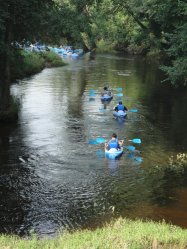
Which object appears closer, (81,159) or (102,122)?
(81,159)

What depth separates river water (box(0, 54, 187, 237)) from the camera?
46.7 feet

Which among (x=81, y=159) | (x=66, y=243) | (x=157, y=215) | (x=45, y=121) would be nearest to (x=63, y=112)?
(x=45, y=121)

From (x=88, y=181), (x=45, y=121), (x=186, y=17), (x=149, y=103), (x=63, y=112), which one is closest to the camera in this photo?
(x=88, y=181)

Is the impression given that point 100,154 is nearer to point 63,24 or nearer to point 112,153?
point 112,153

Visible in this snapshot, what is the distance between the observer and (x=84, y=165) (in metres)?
18.9

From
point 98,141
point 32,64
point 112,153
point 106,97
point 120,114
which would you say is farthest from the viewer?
point 32,64

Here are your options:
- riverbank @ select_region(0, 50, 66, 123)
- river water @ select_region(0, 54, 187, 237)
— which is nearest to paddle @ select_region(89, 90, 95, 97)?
river water @ select_region(0, 54, 187, 237)

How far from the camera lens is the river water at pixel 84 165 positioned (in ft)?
46.7

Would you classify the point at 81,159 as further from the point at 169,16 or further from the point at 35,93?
the point at 35,93

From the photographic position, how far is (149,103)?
33.7m

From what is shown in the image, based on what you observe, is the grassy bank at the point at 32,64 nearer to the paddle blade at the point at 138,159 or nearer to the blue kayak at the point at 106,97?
the blue kayak at the point at 106,97

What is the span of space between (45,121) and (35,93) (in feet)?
29.9

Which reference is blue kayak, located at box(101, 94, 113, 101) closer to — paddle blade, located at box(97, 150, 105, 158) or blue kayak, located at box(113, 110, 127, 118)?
blue kayak, located at box(113, 110, 127, 118)

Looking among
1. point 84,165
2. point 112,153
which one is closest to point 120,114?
point 112,153
